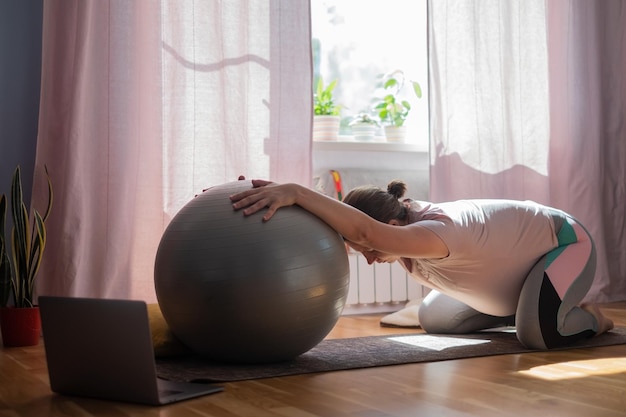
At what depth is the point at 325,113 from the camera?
4.58 m

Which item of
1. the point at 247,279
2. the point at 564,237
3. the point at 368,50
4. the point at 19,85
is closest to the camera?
the point at 247,279

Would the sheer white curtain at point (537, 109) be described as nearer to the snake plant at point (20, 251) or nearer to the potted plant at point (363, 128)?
the potted plant at point (363, 128)

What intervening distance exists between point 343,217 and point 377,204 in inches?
10.8

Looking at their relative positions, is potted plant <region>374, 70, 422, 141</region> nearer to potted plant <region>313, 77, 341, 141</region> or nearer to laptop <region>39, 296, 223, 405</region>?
potted plant <region>313, 77, 341, 141</region>

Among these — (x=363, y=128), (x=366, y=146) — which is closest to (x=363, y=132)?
(x=363, y=128)

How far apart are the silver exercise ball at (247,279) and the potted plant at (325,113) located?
2.05 m

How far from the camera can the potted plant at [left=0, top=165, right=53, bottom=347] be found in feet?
10.4

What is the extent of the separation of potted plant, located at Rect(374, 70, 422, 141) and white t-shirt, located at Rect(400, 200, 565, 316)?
68.8 inches

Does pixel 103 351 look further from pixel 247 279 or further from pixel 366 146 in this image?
pixel 366 146

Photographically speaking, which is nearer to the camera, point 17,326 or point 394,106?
point 17,326

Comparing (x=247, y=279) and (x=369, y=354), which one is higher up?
(x=247, y=279)

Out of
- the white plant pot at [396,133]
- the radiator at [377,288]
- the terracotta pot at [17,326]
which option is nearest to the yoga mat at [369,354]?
the terracotta pot at [17,326]

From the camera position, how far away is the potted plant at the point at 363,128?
462 cm

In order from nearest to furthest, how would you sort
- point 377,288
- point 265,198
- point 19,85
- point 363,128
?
1. point 265,198
2. point 19,85
3. point 377,288
4. point 363,128
